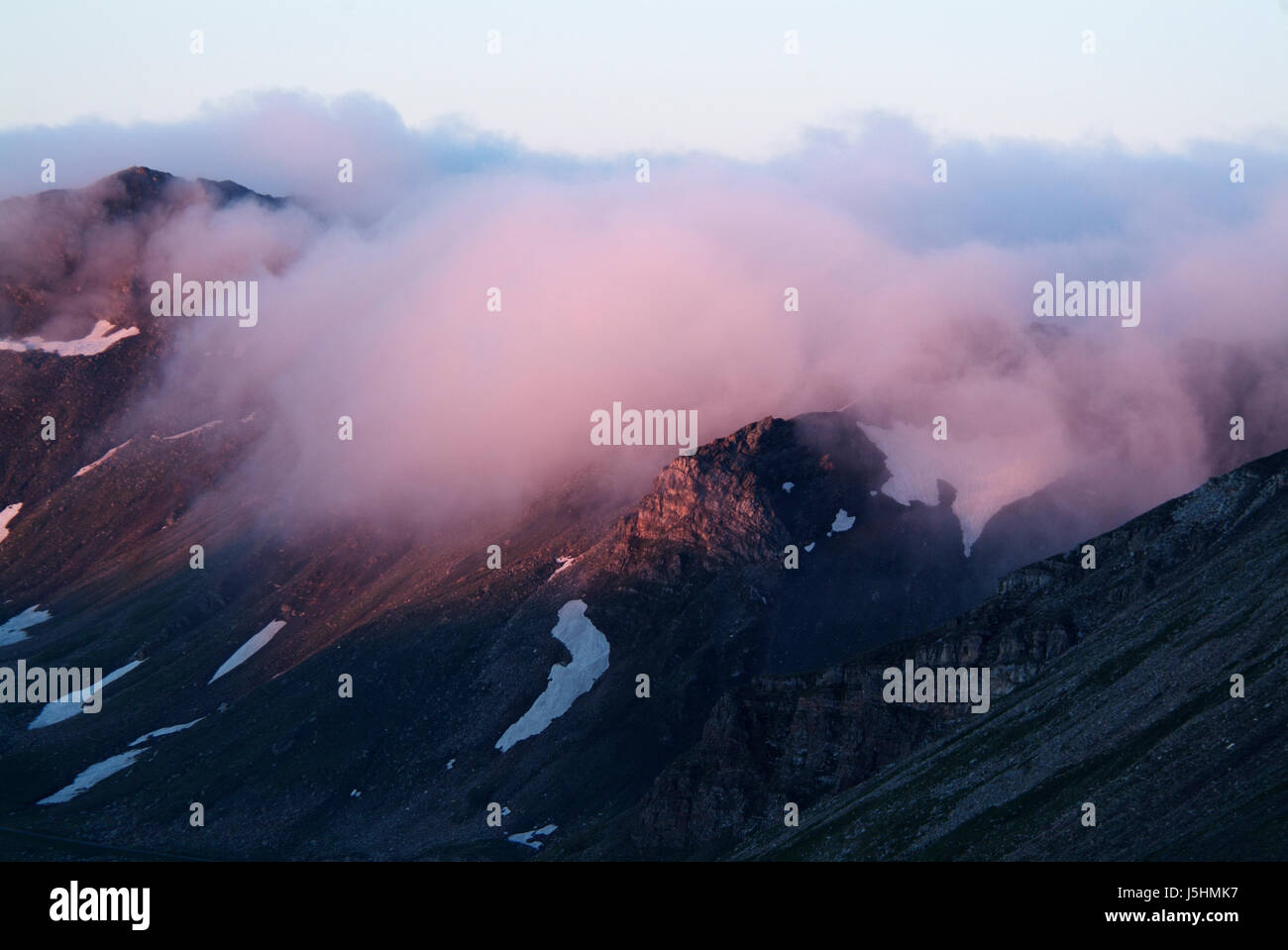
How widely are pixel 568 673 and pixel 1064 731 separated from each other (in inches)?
3434

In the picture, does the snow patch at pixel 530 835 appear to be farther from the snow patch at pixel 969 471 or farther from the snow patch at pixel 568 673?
the snow patch at pixel 969 471

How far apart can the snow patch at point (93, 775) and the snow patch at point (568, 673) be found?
174 feet

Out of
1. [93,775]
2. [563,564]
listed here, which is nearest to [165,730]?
[93,775]

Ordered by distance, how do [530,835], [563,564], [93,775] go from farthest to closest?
[93,775]
[563,564]
[530,835]

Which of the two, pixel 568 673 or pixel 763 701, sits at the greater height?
pixel 568 673

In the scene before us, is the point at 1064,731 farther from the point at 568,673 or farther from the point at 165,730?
the point at 165,730

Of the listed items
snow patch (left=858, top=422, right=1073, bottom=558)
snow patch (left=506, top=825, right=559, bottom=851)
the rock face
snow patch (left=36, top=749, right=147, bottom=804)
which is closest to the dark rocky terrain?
the rock face

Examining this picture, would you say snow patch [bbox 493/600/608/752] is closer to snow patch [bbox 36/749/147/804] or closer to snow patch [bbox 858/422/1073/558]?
snow patch [bbox 858/422/1073/558]

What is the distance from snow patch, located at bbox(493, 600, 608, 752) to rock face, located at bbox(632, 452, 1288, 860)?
135ft

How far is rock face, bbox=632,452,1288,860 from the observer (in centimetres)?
6869

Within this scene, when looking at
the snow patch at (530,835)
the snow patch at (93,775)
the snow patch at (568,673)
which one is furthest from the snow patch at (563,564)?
the snow patch at (93,775)

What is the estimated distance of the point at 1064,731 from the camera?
280 ft

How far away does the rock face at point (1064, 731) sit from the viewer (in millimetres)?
68688
